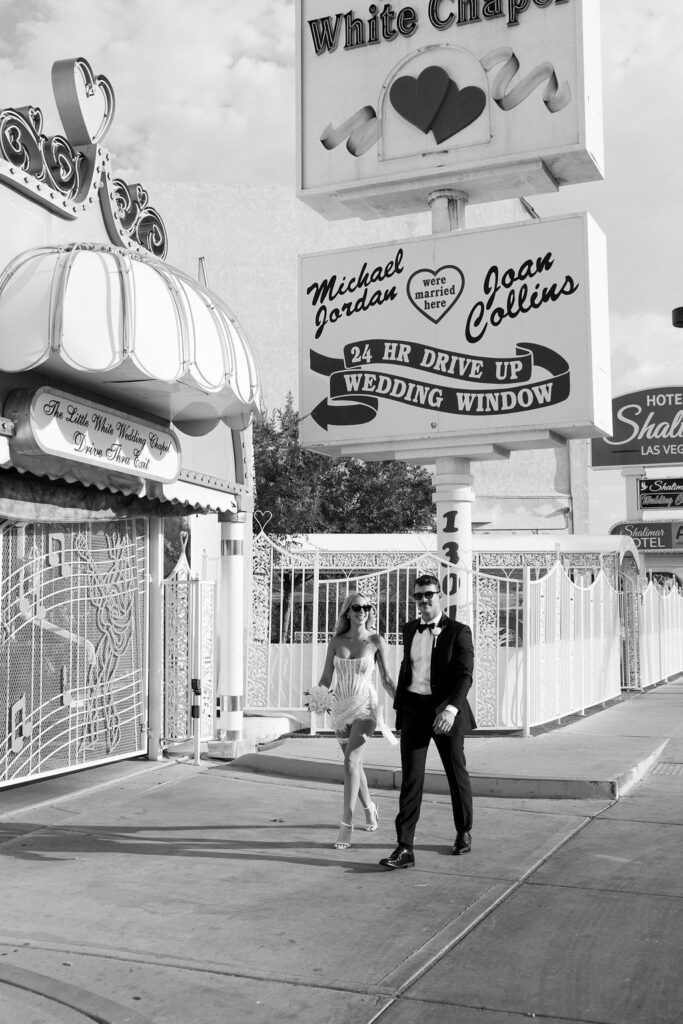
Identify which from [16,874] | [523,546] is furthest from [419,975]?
[523,546]

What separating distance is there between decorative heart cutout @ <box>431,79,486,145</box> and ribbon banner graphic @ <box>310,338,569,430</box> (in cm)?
271

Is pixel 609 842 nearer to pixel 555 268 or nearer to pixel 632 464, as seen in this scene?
pixel 555 268

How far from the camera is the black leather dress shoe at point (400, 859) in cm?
706

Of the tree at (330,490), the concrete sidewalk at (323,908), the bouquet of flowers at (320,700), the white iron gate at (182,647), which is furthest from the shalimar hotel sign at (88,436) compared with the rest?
the tree at (330,490)

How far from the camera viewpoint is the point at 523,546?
2522cm

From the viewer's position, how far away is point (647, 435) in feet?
104

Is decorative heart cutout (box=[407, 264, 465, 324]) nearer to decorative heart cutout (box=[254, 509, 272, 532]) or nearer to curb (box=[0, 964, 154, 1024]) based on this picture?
decorative heart cutout (box=[254, 509, 272, 532])

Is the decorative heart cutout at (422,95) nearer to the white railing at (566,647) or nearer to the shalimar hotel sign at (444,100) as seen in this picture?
the shalimar hotel sign at (444,100)

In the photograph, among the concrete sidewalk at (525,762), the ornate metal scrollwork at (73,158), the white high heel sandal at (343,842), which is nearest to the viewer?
the white high heel sandal at (343,842)

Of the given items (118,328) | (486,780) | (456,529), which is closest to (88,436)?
(118,328)

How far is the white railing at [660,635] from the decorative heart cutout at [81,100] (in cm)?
1509

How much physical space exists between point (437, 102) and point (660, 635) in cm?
1432

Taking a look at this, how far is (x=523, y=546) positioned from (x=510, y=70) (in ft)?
44.3

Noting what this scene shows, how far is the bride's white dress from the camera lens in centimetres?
789
